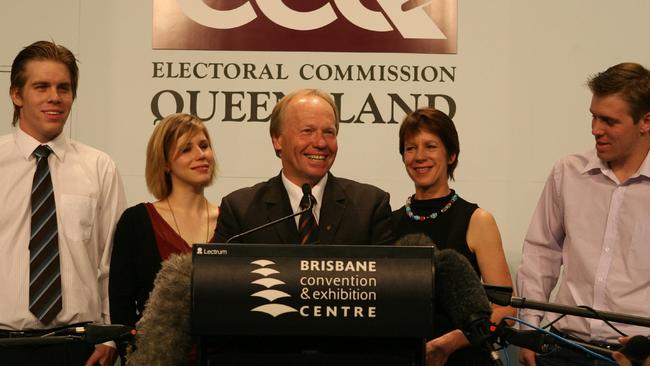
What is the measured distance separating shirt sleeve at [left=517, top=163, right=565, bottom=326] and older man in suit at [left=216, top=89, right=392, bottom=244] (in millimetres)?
1071


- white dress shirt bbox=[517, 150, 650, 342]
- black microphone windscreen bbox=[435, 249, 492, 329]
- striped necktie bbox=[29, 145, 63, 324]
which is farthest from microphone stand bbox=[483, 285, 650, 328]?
striped necktie bbox=[29, 145, 63, 324]

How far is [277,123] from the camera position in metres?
2.81

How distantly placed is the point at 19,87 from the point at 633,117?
90.4 inches

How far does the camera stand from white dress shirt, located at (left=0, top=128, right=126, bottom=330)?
3.30 m

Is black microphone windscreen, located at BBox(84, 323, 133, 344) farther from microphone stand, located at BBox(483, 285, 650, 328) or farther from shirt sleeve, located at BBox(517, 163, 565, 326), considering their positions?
shirt sleeve, located at BBox(517, 163, 565, 326)

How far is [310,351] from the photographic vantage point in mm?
1847

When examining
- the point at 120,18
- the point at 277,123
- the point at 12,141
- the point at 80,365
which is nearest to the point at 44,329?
the point at 80,365

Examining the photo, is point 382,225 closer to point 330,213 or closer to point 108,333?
point 330,213

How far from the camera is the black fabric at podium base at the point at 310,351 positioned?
1.84 m

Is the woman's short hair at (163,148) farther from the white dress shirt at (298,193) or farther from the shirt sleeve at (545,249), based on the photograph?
the shirt sleeve at (545,249)

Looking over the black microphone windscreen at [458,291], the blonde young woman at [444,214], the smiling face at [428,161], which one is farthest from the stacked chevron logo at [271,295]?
the smiling face at [428,161]

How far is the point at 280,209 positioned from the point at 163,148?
1288 millimetres

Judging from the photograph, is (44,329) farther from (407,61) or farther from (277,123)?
(407,61)

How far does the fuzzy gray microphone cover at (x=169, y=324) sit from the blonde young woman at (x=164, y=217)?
5.24ft
